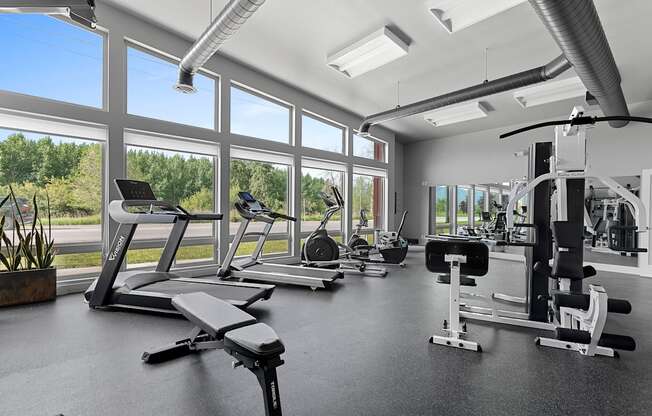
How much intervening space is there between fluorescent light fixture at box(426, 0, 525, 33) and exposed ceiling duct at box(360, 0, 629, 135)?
82 centimetres

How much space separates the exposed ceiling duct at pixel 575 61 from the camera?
284 centimetres

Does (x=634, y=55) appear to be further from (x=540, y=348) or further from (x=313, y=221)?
(x=313, y=221)

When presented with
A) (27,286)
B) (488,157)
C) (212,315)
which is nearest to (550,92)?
(488,157)

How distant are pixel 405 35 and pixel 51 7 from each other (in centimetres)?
413

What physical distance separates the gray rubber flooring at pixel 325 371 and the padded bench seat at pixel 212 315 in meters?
0.48

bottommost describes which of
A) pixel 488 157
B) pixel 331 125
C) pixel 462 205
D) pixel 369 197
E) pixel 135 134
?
pixel 462 205

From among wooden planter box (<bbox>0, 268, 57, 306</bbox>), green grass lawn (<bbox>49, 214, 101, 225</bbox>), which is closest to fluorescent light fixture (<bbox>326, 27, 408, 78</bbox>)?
green grass lawn (<bbox>49, 214, 101, 225</bbox>)

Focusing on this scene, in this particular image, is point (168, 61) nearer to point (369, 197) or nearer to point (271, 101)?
point (271, 101)

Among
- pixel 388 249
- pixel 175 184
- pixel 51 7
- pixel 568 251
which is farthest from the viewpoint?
pixel 388 249

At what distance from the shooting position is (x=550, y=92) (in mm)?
6531

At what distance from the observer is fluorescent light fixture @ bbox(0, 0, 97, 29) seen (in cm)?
203

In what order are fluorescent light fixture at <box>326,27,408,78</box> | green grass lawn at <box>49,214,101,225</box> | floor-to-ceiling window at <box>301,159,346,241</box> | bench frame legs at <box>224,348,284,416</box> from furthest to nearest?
floor-to-ceiling window at <box>301,159,346,241</box>, fluorescent light fixture at <box>326,27,408,78</box>, green grass lawn at <box>49,214,101,225</box>, bench frame legs at <box>224,348,284,416</box>

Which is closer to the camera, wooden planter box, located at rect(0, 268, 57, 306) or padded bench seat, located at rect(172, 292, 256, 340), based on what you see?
padded bench seat, located at rect(172, 292, 256, 340)

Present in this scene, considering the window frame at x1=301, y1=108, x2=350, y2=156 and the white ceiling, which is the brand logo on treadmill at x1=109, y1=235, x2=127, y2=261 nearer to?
the white ceiling
